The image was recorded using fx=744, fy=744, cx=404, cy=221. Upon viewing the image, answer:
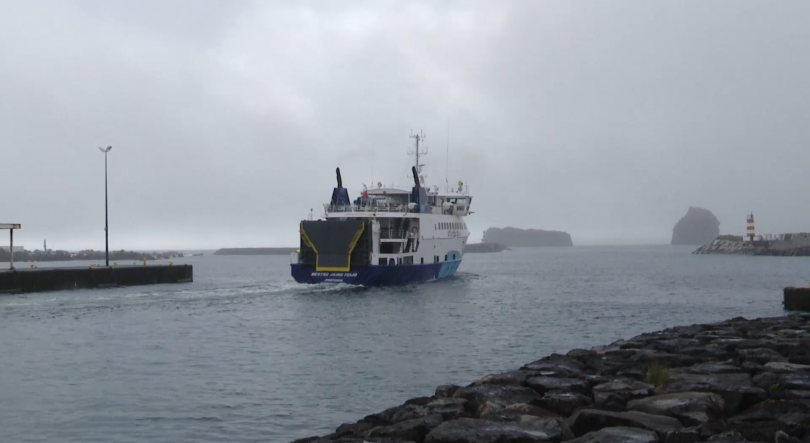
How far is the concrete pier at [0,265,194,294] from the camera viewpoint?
43.5 m

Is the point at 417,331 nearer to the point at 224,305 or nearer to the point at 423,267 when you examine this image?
the point at 224,305

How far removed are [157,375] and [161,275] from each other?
38871 millimetres

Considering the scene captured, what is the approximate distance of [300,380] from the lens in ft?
56.4

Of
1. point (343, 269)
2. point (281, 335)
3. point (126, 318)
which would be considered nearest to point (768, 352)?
point (281, 335)

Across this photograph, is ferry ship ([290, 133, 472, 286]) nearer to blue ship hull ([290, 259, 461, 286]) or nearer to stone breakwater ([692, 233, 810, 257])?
blue ship hull ([290, 259, 461, 286])

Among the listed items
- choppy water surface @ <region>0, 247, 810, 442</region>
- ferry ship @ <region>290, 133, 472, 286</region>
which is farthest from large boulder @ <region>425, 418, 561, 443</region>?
ferry ship @ <region>290, 133, 472, 286</region>

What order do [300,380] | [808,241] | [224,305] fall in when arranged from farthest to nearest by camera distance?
[808,241] → [224,305] → [300,380]

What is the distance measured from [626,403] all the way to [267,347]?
14053 millimetres

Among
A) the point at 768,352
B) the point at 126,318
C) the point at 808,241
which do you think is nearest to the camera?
the point at 768,352

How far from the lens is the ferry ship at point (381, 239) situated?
41656mm

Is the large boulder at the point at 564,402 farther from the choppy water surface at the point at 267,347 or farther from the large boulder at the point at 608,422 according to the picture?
the choppy water surface at the point at 267,347

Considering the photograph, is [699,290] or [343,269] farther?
[699,290]

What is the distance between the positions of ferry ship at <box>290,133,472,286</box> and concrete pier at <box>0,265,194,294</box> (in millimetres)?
14205

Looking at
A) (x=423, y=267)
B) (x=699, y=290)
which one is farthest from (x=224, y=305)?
(x=699, y=290)
